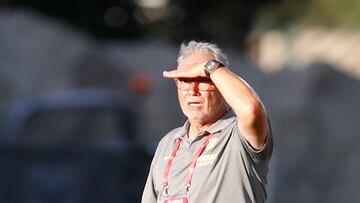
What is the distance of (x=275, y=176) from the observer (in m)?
18.3

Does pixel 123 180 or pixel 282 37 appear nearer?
pixel 123 180

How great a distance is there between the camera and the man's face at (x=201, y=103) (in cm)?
645

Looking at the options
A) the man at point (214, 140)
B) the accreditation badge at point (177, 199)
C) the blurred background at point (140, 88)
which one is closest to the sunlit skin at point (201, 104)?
the man at point (214, 140)

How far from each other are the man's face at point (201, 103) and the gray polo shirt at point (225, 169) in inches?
2.0

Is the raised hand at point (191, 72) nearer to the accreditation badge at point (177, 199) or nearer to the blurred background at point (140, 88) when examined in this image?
the accreditation badge at point (177, 199)

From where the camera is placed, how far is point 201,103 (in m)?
6.46

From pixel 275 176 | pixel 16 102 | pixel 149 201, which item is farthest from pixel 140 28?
pixel 149 201

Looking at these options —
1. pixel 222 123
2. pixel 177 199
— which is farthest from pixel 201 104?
pixel 177 199

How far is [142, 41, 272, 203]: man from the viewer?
6211mm

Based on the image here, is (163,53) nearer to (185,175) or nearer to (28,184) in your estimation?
(28,184)

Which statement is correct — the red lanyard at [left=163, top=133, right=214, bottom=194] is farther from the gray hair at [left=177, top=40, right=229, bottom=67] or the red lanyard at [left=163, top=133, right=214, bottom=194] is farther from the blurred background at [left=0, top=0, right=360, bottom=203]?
the blurred background at [left=0, top=0, right=360, bottom=203]

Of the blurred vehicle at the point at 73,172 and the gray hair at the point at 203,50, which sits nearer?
the gray hair at the point at 203,50

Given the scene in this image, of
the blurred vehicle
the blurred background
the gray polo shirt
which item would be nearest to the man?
the gray polo shirt

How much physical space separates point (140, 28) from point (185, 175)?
2066 centimetres
